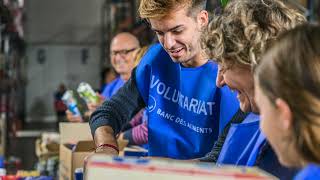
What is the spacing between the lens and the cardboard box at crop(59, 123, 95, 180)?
96.9 inches

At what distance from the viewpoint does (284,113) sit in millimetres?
1095

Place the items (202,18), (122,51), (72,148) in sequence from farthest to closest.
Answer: (122,51), (72,148), (202,18)

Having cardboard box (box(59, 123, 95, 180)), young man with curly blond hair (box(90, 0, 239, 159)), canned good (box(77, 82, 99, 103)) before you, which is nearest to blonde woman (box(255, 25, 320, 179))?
young man with curly blond hair (box(90, 0, 239, 159))

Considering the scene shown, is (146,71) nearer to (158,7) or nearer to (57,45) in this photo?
(158,7)

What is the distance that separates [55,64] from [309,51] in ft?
52.7

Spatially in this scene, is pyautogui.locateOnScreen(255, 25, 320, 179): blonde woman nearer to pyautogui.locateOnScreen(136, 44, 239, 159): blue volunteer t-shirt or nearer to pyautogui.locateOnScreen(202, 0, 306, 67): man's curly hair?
pyautogui.locateOnScreen(202, 0, 306, 67): man's curly hair

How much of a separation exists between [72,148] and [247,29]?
134cm

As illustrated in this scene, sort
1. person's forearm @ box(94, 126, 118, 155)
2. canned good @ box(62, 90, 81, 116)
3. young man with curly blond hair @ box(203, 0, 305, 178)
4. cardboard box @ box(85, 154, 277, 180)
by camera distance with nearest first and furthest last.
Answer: cardboard box @ box(85, 154, 277, 180), young man with curly blond hair @ box(203, 0, 305, 178), person's forearm @ box(94, 126, 118, 155), canned good @ box(62, 90, 81, 116)

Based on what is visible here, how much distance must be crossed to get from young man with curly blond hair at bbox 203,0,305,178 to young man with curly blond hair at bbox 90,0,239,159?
1.53 feet

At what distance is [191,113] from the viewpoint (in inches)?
88.8

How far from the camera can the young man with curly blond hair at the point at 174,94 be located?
214 cm

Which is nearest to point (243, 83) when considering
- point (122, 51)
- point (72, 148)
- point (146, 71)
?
point (146, 71)

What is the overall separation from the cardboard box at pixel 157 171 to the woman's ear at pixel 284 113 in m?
0.10

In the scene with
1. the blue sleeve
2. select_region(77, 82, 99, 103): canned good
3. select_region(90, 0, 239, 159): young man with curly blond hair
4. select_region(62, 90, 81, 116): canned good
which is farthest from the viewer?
select_region(77, 82, 99, 103): canned good
